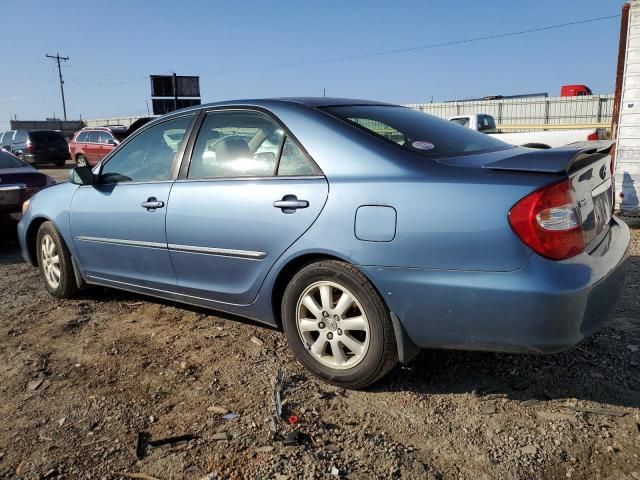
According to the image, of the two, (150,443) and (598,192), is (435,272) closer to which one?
(598,192)

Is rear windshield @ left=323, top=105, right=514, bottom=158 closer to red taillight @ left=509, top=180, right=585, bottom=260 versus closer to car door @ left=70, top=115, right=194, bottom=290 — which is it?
red taillight @ left=509, top=180, right=585, bottom=260

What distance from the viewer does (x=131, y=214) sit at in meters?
3.83

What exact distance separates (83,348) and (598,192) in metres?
3.29

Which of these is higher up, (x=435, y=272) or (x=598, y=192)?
(x=598, y=192)

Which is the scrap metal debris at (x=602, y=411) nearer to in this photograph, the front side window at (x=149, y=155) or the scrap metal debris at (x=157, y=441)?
the scrap metal debris at (x=157, y=441)

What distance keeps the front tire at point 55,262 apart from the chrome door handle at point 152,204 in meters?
1.28

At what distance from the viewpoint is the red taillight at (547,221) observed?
92.0 inches

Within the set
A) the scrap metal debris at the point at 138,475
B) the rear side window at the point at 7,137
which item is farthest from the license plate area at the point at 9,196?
the rear side window at the point at 7,137

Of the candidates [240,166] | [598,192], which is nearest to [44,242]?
[240,166]

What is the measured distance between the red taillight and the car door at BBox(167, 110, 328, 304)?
0.99m

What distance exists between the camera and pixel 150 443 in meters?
2.51

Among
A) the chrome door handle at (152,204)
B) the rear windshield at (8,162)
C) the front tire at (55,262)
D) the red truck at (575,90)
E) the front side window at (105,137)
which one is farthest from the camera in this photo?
the red truck at (575,90)

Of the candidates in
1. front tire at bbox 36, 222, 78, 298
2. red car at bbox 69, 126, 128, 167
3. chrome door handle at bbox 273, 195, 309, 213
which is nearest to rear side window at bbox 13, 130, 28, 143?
red car at bbox 69, 126, 128, 167

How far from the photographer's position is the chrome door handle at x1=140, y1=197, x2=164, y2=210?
3620mm
